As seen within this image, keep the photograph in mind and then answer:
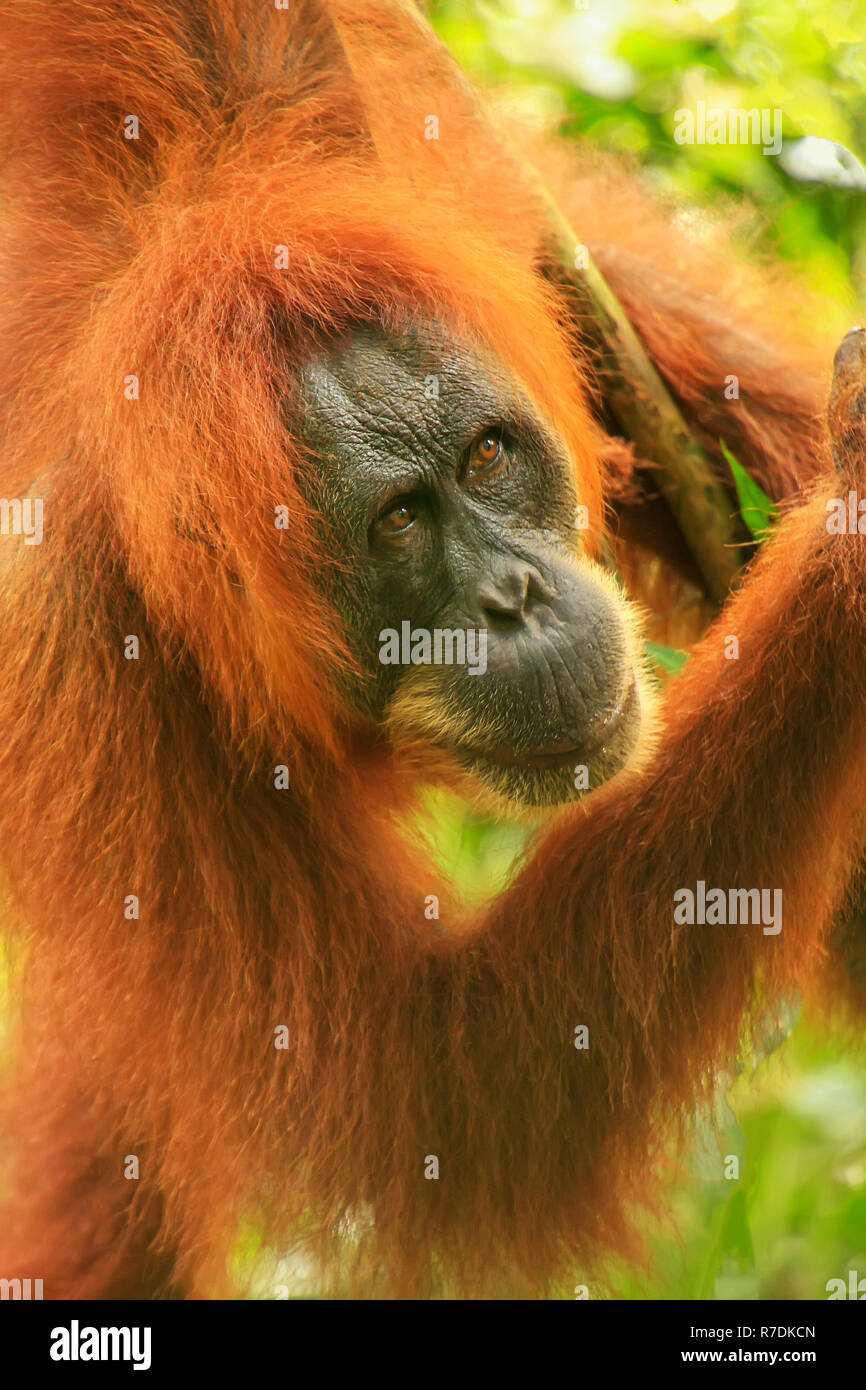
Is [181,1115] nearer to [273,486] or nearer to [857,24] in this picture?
[273,486]

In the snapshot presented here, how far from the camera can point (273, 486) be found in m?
2.84

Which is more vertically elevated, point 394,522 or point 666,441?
point 666,441

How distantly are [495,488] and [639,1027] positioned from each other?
1.27 metres

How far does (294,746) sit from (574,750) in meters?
0.63

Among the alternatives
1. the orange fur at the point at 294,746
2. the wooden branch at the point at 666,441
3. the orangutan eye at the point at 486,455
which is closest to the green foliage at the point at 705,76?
the wooden branch at the point at 666,441

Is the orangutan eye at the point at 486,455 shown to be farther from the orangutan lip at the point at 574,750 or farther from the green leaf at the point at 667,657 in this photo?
the green leaf at the point at 667,657

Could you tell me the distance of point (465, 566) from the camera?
295 centimetres

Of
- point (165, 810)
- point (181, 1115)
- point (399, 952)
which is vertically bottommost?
point (181, 1115)

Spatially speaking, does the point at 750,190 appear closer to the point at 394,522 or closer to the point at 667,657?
the point at 667,657

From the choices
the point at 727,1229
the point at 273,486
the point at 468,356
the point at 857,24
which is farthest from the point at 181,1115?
the point at 857,24

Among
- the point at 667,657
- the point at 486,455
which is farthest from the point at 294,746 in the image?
the point at 667,657

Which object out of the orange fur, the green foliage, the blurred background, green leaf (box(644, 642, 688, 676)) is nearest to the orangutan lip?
the orange fur

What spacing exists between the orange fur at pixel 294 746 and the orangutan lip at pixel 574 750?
16 centimetres

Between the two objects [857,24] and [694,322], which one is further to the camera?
[694,322]
